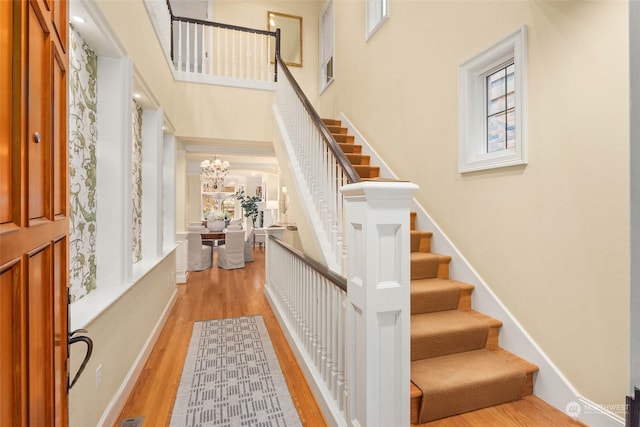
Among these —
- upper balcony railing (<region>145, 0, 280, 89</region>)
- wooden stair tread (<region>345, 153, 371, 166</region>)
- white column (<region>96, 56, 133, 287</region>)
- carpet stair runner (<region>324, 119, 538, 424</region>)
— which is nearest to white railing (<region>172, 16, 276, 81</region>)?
upper balcony railing (<region>145, 0, 280, 89</region>)

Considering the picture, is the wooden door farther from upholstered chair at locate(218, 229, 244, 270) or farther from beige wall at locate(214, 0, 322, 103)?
beige wall at locate(214, 0, 322, 103)

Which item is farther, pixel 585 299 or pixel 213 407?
pixel 213 407

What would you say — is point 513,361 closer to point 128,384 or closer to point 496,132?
point 496,132

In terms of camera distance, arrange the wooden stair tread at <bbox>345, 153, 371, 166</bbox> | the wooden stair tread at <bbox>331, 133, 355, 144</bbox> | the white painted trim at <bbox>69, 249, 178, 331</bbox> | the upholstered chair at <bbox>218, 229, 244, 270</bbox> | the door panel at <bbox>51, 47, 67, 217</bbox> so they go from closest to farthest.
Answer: the door panel at <bbox>51, 47, 67, 217</bbox>, the white painted trim at <bbox>69, 249, 178, 331</bbox>, the wooden stair tread at <bbox>345, 153, 371, 166</bbox>, the wooden stair tread at <bbox>331, 133, 355, 144</bbox>, the upholstered chair at <bbox>218, 229, 244, 270</bbox>

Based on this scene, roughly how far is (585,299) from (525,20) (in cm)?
181

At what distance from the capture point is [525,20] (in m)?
2.14

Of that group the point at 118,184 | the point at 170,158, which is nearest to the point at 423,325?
the point at 118,184

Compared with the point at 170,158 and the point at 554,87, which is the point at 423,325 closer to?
the point at 554,87

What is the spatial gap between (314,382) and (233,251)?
4910mm

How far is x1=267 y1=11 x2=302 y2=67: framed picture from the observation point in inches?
251

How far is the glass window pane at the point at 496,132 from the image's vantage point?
2.51 metres

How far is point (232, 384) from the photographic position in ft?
7.91

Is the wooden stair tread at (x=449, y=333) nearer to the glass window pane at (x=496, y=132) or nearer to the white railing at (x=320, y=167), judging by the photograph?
the white railing at (x=320, y=167)

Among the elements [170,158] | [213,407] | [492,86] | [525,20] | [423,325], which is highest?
[525,20]
